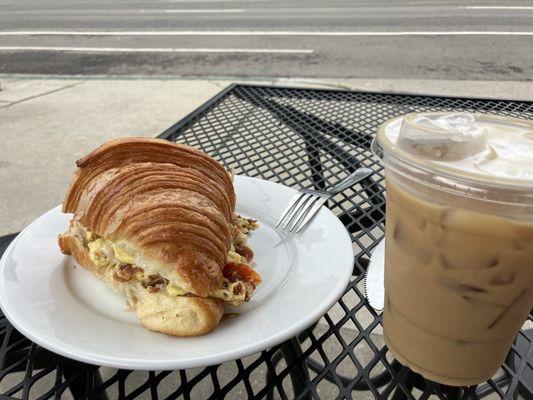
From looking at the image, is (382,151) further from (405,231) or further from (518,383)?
(518,383)

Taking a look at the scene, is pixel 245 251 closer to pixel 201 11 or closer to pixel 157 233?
pixel 157 233

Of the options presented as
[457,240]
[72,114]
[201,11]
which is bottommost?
[201,11]

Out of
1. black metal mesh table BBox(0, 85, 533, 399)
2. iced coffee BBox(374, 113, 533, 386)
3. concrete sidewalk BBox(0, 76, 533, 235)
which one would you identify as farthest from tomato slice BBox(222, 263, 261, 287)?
concrete sidewalk BBox(0, 76, 533, 235)

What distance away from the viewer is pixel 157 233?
1.13m

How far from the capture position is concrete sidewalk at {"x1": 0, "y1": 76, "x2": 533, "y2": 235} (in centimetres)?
394

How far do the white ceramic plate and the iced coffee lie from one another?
0.20 metres

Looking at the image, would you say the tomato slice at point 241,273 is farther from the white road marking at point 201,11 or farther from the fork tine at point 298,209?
the white road marking at point 201,11

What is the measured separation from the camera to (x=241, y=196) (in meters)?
1.55

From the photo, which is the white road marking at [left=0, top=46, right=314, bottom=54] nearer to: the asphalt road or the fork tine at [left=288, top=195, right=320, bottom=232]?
the asphalt road

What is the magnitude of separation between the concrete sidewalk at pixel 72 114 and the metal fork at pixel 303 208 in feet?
8.90

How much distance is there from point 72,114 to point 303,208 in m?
4.84

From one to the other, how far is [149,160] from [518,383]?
38.3 inches

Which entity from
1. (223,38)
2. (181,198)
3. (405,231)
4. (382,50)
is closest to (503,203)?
(405,231)

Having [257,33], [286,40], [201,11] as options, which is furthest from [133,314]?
[201,11]
